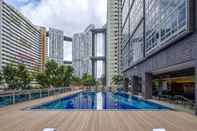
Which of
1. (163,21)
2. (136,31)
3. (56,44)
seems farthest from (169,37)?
(56,44)

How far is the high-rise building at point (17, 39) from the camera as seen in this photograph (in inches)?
2825

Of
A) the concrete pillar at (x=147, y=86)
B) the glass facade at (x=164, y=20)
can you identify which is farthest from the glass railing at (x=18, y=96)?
the glass facade at (x=164, y=20)

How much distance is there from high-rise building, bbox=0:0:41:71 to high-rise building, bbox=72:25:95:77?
62.9ft

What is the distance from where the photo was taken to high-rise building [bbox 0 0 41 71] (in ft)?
235

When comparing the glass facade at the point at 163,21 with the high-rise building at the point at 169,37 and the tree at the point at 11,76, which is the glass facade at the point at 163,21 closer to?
the high-rise building at the point at 169,37

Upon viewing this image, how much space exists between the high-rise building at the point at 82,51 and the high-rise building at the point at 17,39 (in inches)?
754

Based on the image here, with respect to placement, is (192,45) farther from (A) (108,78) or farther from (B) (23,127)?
(A) (108,78)

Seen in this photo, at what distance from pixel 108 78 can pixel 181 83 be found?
43.9 m

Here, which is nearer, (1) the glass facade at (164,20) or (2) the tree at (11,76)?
(1) the glass facade at (164,20)

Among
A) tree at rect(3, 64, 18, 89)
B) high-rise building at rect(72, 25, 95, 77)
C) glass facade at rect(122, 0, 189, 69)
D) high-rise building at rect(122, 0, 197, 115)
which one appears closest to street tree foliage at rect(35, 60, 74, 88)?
tree at rect(3, 64, 18, 89)

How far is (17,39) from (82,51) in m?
37.3

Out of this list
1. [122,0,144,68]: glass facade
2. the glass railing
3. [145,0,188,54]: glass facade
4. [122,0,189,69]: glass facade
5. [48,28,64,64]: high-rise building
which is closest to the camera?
[122,0,189,69]: glass facade

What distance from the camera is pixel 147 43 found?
1747 cm

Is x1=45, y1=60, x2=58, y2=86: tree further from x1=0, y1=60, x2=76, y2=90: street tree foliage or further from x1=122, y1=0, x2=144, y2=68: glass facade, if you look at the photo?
x1=122, y1=0, x2=144, y2=68: glass facade
